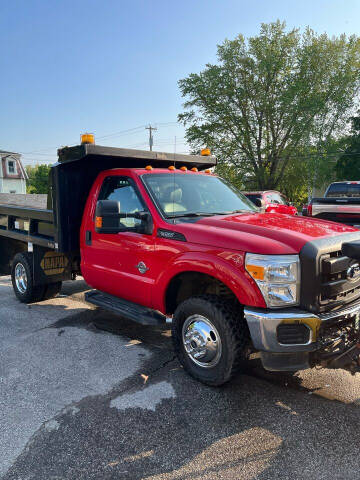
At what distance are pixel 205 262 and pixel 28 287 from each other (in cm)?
377

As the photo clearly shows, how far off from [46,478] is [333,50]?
1415 inches

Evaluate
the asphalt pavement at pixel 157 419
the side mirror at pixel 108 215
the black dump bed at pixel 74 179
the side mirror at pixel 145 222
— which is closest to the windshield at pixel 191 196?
the side mirror at pixel 145 222

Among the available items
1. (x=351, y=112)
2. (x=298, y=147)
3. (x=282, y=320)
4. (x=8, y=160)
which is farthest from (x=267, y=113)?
(x=282, y=320)

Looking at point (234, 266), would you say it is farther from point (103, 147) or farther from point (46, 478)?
point (103, 147)

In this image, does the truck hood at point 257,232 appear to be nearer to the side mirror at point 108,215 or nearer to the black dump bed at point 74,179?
the side mirror at point 108,215

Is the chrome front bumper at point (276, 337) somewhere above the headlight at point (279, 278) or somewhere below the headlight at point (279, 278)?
below

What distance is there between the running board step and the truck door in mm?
69

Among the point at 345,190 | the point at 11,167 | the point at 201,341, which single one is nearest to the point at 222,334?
the point at 201,341

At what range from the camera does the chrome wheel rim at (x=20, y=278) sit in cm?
613

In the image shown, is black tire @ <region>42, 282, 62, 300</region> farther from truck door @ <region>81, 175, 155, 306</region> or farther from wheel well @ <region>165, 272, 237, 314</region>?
wheel well @ <region>165, 272, 237, 314</region>

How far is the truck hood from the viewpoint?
2.96m

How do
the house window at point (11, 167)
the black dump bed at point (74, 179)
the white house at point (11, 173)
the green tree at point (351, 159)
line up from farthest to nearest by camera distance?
the house window at point (11, 167) < the white house at point (11, 173) < the green tree at point (351, 159) < the black dump bed at point (74, 179)

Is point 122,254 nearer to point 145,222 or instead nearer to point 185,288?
point 145,222

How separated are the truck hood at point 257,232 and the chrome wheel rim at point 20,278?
3.66 meters
